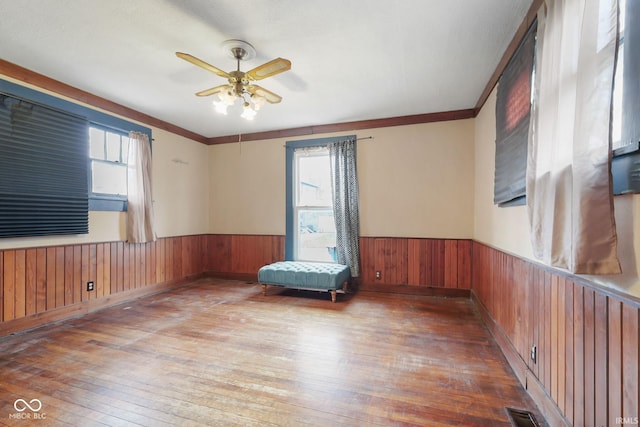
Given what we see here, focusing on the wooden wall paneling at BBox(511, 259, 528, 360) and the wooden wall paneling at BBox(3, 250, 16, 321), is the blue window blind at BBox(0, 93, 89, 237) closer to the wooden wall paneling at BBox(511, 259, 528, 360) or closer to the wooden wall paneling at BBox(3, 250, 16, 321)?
the wooden wall paneling at BBox(3, 250, 16, 321)

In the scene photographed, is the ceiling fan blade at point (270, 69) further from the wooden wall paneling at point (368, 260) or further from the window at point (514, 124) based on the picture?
the wooden wall paneling at point (368, 260)

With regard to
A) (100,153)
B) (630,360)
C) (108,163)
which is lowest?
(630,360)

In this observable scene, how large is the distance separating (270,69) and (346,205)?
99.4 inches

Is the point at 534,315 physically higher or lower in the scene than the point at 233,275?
higher

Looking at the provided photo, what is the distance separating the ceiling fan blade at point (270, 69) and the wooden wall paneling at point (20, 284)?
2.94 metres

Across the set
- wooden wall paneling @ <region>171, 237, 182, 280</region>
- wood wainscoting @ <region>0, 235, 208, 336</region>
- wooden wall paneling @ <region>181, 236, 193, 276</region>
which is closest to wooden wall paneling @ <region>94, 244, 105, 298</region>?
wood wainscoting @ <region>0, 235, 208, 336</region>

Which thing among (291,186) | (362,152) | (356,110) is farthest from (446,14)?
(291,186)

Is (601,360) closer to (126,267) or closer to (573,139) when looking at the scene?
(573,139)

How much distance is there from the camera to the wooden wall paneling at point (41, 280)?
299cm

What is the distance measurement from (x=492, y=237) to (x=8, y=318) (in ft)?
16.3

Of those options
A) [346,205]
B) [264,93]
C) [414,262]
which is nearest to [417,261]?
[414,262]

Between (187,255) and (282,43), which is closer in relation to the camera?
(282,43)

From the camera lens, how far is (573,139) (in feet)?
3.83

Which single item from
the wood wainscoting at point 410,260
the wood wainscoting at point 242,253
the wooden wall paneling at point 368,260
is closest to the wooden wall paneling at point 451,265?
the wood wainscoting at point 410,260
